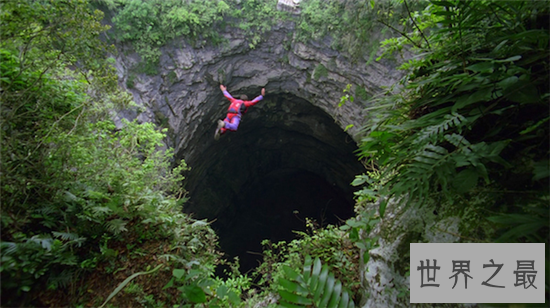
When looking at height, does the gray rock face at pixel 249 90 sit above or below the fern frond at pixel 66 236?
above

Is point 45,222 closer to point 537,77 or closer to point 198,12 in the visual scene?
point 537,77

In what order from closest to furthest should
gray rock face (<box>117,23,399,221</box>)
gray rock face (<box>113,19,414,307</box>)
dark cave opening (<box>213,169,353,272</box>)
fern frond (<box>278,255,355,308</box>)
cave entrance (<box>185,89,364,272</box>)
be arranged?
fern frond (<box>278,255,355,308</box>) < gray rock face (<box>117,23,399,221</box>) < gray rock face (<box>113,19,414,307</box>) < cave entrance (<box>185,89,364,272</box>) < dark cave opening (<box>213,169,353,272</box>)

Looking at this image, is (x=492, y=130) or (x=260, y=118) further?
(x=260, y=118)

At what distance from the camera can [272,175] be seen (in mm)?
14531

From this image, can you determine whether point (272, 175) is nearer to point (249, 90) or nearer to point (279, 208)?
point (279, 208)

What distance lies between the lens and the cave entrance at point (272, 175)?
10.8m

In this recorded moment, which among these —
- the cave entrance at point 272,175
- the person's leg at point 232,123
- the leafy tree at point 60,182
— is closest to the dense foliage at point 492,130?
the leafy tree at point 60,182

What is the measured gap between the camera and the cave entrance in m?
10.8

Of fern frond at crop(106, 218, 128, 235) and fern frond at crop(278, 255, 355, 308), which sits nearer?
fern frond at crop(278, 255, 355, 308)

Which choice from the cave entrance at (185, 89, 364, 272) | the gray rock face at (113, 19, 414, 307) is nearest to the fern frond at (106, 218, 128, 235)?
the gray rock face at (113, 19, 414, 307)

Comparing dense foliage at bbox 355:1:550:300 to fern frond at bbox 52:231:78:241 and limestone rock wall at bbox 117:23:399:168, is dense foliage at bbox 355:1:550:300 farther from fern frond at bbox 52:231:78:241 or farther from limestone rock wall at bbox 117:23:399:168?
limestone rock wall at bbox 117:23:399:168

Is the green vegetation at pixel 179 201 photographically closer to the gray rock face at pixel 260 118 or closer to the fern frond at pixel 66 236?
the fern frond at pixel 66 236

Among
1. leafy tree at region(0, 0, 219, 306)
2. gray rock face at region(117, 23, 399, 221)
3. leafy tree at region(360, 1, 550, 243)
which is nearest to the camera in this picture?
leafy tree at region(360, 1, 550, 243)

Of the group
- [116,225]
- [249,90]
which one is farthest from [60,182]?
[249,90]
